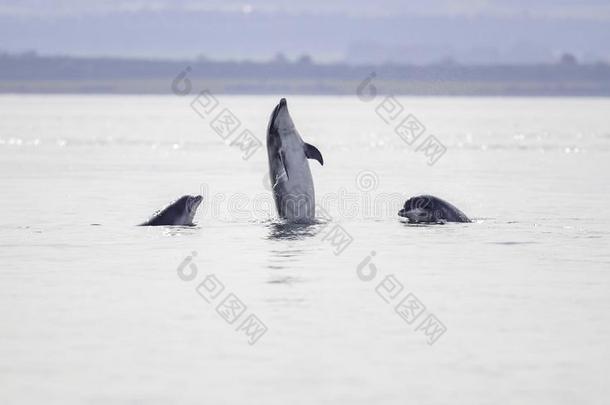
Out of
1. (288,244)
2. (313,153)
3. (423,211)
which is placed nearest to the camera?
(288,244)

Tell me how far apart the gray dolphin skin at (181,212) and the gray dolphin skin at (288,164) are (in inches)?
58.8

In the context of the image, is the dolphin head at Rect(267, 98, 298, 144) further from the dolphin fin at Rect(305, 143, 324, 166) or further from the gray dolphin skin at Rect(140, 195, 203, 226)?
the gray dolphin skin at Rect(140, 195, 203, 226)

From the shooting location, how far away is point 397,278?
18.4m

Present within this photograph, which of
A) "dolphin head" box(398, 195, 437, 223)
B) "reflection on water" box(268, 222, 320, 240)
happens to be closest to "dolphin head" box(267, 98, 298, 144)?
"reflection on water" box(268, 222, 320, 240)

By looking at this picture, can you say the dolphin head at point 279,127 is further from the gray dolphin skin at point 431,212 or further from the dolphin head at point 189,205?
the gray dolphin skin at point 431,212

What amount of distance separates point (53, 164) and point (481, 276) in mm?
31823

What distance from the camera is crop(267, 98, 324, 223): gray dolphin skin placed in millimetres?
25250

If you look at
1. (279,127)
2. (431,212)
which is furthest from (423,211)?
(279,127)

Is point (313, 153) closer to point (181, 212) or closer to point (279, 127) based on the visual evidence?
point (279, 127)

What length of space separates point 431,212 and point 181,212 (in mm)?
4642

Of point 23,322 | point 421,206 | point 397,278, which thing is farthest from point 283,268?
point 421,206

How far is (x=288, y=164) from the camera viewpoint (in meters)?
25.2

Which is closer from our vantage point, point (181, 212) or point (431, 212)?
Result: point (181, 212)

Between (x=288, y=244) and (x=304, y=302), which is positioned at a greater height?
(x=288, y=244)
